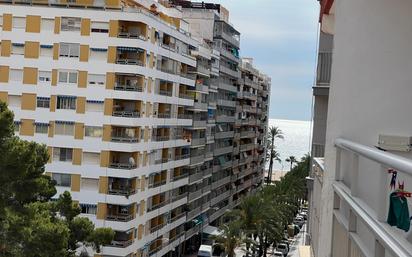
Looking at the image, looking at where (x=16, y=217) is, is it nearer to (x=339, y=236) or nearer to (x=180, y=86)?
(x=339, y=236)

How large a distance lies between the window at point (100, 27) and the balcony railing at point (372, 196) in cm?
3149

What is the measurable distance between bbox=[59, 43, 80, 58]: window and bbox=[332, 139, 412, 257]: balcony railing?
32.2m

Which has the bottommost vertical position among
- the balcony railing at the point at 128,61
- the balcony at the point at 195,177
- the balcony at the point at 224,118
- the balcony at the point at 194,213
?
the balcony at the point at 194,213

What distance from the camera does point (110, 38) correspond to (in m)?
34.4

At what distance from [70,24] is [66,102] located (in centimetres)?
466

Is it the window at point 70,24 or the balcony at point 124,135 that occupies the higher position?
the window at point 70,24

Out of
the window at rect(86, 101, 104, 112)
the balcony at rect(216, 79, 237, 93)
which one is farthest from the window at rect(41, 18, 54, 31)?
the balcony at rect(216, 79, 237, 93)

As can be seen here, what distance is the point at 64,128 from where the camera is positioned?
35.2 metres

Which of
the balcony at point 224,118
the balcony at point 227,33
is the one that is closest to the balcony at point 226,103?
the balcony at point 224,118

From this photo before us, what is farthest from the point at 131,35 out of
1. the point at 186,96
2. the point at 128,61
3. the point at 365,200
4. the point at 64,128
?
the point at 365,200

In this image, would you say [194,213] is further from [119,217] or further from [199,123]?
[119,217]

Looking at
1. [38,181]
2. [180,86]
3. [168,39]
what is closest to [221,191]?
[180,86]

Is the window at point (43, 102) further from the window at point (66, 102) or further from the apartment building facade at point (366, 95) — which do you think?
the apartment building facade at point (366, 95)

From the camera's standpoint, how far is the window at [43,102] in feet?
116
